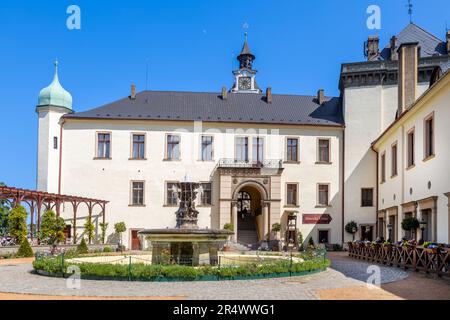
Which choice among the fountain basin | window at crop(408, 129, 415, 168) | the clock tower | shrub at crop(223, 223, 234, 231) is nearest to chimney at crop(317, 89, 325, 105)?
shrub at crop(223, 223, 234, 231)

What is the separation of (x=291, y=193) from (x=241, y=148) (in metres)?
4.57

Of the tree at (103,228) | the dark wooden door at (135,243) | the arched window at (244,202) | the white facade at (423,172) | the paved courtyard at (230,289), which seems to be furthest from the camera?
the arched window at (244,202)

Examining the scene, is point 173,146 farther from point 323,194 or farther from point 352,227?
point 352,227

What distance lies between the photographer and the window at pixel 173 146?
35.2 metres

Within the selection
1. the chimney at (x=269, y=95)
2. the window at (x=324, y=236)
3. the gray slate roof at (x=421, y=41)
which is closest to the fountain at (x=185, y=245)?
the window at (x=324, y=236)

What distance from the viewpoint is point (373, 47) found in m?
37.9

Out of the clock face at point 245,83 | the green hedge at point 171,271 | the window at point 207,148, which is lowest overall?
the green hedge at point 171,271

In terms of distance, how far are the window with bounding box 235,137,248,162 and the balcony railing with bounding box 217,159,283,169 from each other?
330 mm

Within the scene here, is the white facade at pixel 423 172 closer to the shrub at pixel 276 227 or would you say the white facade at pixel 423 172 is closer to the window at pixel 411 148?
the window at pixel 411 148

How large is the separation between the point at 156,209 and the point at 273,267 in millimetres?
20864

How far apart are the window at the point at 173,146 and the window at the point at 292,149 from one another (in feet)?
24.6

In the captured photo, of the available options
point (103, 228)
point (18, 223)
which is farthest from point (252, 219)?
point (18, 223)
